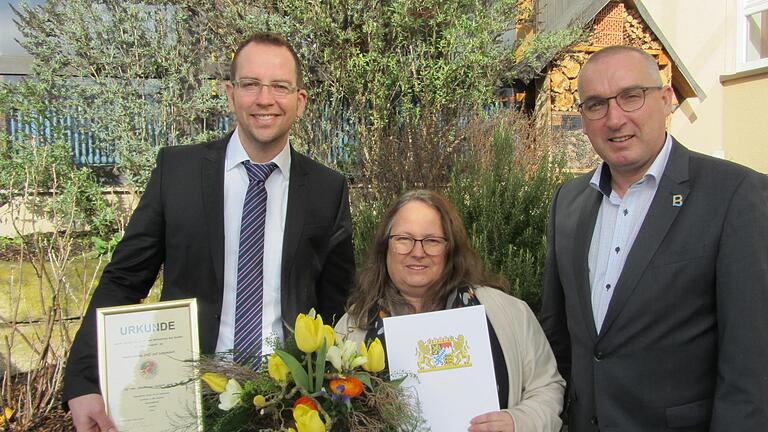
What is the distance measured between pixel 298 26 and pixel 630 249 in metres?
6.37

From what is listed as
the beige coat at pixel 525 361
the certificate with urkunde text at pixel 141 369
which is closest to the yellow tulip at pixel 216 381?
the certificate with urkunde text at pixel 141 369

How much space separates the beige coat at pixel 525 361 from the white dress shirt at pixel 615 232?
10.1 inches

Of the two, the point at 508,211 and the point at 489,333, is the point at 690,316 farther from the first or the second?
the point at 508,211

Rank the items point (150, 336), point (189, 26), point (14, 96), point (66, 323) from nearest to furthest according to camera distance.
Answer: point (150, 336)
point (66, 323)
point (14, 96)
point (189, 26)

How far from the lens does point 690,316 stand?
1.98 m

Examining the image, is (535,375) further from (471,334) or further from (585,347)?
(471,334)

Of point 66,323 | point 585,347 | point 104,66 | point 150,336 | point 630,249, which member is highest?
point 104,66

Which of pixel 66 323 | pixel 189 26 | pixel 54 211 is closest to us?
pixel 66 323

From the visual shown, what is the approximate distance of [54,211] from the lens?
5.90 m

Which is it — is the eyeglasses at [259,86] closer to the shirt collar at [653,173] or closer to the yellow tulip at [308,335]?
the yellow tulip at [308,335]

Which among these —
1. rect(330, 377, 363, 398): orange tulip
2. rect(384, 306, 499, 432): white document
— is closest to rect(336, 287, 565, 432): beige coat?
rect(384, 306, 499, 432): white document

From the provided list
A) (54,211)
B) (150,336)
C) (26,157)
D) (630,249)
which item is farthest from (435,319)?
(26,157)

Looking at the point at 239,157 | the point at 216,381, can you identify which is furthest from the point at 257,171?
the point at 216,381

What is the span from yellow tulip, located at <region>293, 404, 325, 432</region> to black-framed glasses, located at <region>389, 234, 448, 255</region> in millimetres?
923
